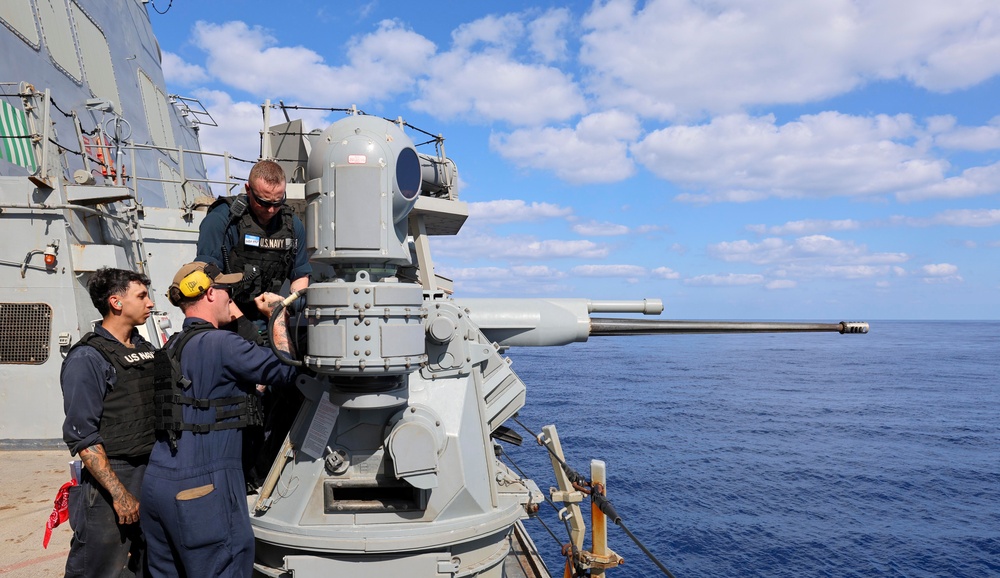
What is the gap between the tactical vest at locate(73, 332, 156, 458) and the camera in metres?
3.01

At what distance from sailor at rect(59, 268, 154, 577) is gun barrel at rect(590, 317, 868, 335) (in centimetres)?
311

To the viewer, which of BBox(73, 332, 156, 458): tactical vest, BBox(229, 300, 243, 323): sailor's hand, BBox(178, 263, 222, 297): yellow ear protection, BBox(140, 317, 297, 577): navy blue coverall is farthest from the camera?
BBox(229, 300, 243, 323): sailor's hand

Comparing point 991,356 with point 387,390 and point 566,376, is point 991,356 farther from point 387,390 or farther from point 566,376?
point 387,390

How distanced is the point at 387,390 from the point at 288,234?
1.14 metres

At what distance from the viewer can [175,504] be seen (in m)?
2.71

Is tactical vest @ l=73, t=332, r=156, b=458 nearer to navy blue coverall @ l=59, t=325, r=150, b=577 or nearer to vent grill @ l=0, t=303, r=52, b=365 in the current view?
navy blue coverall @ l=59, t=325, r=150, b=577

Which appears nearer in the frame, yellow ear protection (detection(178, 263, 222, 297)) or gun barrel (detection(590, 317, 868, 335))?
yellow ear protection (detection(178, 263, 222, 297))

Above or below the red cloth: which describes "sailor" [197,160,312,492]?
above

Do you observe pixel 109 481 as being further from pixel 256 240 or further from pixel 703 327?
pixel 703 327

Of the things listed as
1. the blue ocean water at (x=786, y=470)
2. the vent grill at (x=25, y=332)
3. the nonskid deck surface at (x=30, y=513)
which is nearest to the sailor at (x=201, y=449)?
the nonskid deck surface at (x=30, y=513)

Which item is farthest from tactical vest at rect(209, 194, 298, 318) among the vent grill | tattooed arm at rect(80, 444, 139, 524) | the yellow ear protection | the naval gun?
the vent grill

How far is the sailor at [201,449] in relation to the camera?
2.73m

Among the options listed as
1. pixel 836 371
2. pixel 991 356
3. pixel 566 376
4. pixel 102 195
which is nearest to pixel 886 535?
pixel 102 195

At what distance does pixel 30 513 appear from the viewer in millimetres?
5031
